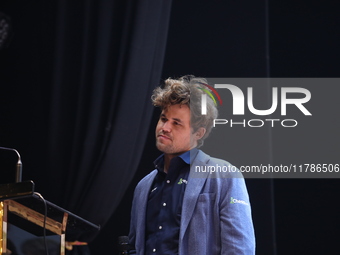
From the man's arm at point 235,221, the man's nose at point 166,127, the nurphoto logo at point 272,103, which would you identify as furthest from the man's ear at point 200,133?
the nurphoto logo at point 272,103

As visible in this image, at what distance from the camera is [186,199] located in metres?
2.47

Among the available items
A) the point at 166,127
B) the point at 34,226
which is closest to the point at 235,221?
the point at 166,127

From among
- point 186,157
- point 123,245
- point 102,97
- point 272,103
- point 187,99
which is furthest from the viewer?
point 102,97

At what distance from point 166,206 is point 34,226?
64 cm

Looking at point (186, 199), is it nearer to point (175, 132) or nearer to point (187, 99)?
point (175, 132)

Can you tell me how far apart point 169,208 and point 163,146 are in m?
0.31

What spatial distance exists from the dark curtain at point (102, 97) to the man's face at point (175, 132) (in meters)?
0.78

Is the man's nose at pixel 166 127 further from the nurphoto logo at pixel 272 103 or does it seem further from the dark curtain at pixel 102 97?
the dark curtain at pixel 102 97

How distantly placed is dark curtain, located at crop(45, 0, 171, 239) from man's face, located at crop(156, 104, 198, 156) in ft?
2.56

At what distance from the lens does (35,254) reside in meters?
2.15

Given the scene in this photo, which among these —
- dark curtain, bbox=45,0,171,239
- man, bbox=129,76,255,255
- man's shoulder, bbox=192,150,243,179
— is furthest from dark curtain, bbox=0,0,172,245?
man's shoulder, bbox=192,150,243,179

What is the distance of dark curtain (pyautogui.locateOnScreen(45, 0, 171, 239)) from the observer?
349 cm

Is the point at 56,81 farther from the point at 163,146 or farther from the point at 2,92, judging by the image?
the point at 163,146

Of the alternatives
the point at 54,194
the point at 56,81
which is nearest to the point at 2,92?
the point at 56,81
